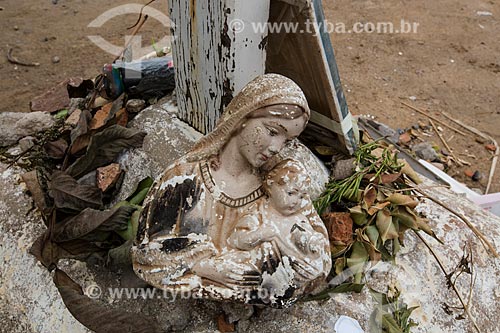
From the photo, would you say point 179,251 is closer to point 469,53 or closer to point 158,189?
point 158,189

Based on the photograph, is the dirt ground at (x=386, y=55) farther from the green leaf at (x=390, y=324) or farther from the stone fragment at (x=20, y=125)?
the green leaf at (x=390, y=324)

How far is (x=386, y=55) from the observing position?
4.74 metres

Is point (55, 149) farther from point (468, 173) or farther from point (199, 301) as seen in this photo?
point (468, 173)

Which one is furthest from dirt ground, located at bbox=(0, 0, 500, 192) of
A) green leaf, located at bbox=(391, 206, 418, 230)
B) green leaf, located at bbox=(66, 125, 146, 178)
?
green leaf, located at bbox=(66, 125, 146, 178)

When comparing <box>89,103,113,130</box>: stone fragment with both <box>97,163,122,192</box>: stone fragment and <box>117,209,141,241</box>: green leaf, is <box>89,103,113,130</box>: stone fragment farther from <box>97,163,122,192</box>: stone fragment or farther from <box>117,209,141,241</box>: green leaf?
<box>117,209,141,241</box>: green leaf

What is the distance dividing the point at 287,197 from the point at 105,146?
97cm

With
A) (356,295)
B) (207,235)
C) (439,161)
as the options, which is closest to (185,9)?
(207,235)

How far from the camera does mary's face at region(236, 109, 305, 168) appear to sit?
57.4 inches

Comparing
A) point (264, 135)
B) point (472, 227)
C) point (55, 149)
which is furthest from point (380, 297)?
point (55, 149)

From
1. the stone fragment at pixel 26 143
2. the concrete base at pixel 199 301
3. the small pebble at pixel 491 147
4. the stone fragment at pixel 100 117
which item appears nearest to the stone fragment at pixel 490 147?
the small pebble at pixel 491 147

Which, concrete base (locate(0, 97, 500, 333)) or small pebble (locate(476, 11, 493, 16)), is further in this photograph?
small pebble (locate(476, 11, 493, 16))

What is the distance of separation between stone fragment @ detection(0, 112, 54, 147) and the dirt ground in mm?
1729

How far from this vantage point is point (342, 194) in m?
1.95

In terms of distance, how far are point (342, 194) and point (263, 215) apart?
0.54 metres
